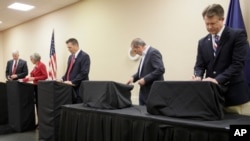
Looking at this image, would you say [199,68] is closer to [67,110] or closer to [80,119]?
[80,119]

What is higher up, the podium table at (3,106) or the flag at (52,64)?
the flag at (52,64)

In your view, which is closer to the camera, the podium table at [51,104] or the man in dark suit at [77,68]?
the podium table at [51,104]

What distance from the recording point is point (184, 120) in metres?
1.73

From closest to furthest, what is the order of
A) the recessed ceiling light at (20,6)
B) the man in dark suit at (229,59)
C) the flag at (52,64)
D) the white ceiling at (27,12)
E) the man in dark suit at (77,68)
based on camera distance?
the man in dark suit at (229,59)
the man in dark suit at (77,68)
the white ceiling at (27,12)
the recessed ceiling light at (20,6)
the flag at (52,64)

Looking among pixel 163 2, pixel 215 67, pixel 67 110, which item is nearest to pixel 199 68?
pixel 215 67

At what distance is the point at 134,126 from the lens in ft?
6.68

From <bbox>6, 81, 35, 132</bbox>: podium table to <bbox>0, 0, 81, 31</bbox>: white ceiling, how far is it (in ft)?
6.04

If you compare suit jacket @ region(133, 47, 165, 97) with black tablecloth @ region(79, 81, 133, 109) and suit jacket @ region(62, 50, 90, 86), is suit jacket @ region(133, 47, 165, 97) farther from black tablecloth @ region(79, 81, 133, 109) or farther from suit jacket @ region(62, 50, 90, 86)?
suit jacket @ region(62, 50, 90, 86)

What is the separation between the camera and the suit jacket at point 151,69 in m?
2.82

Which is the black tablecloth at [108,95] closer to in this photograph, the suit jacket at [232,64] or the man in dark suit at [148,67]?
the man in dark suit at [148,67]

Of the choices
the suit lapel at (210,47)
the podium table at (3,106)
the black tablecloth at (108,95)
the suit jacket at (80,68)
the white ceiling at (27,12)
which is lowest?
the podium table at (3,106)

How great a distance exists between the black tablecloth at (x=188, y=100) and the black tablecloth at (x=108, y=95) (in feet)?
1.87

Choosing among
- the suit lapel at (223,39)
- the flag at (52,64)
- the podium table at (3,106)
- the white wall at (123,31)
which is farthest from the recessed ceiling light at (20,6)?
the suit lapel at (223,39)

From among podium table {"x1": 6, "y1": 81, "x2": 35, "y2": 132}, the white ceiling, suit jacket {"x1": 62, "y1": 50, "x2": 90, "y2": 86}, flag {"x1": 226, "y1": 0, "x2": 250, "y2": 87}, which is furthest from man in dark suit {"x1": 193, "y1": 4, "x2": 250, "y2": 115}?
the white ceiling
